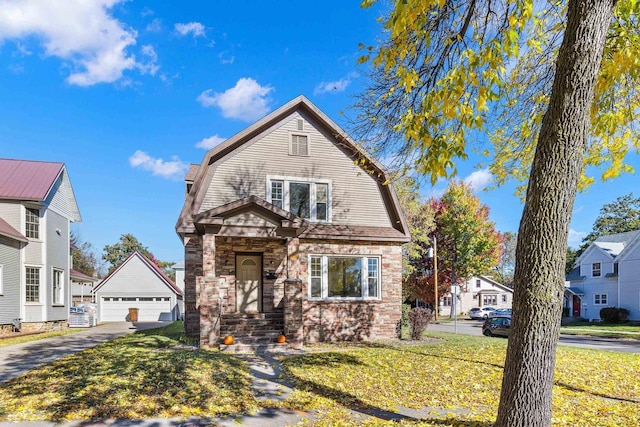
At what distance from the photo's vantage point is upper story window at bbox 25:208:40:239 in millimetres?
18406

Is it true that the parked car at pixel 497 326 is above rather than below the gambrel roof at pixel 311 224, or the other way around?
below

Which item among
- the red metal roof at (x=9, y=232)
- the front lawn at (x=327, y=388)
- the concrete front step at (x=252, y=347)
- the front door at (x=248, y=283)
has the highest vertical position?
the red metal roof at (x=9, y=232)

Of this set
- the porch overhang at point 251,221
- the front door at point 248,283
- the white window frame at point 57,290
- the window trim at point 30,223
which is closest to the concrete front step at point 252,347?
the front door at point 248,283

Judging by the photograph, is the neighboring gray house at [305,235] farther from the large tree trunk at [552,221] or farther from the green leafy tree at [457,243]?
the green leafy tree at [457,243]

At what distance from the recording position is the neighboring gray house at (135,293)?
29.4 meters

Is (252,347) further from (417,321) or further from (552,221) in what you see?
(552,221)

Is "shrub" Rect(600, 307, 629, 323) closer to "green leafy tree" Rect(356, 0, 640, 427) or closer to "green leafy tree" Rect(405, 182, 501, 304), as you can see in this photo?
"green leafy tree" Rect(405, 182, 501, 304)

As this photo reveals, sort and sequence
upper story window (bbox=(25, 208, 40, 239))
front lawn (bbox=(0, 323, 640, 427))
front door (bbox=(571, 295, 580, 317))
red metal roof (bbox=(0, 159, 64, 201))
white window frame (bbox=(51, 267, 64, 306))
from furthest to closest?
front door (bbox=(571, 295, 580, 317)), white window frame (bbox=(51, 267, 64, 306)), upper story window (bbox=(25, 208, 40, 239)), red metal roof (bbox=(0, 159, 64, 201)), front lawn (bbox=(0, 323, 640, 427))

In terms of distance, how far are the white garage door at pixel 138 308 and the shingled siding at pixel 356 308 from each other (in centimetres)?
2031

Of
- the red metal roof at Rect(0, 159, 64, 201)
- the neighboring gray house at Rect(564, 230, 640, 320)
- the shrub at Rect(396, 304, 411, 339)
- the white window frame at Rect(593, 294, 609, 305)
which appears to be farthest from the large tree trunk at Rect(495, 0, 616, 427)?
the white window frame at Rect(593, 294, 609, 305)

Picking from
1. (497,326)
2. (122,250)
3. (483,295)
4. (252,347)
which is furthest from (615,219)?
(122,250)

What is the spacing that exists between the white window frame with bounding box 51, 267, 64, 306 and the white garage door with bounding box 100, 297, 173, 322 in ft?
28.8

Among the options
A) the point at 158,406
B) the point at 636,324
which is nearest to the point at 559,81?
the point at 158,406

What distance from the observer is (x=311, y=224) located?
44.8 ft
